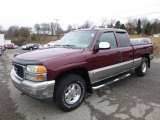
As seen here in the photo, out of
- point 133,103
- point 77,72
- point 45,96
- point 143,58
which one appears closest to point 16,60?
point 45,96

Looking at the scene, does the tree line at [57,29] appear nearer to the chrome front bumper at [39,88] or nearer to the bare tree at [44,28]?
the bare tree at [44,28]

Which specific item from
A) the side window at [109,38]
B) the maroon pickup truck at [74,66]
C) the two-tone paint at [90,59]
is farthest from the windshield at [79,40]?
the side window at [109,38]

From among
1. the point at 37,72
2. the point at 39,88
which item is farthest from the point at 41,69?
the point at 39,88

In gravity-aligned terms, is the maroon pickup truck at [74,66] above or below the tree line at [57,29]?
below

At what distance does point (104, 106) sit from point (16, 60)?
2262 millimetres

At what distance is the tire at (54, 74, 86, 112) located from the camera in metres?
3.63

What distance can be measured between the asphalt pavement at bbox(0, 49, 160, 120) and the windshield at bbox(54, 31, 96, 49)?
142 centimetres

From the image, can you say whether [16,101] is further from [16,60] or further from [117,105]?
[117,105]

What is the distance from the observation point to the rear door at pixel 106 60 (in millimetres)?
4316

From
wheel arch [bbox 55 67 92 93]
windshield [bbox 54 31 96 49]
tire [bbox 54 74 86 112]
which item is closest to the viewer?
tire [bbox 54 74 86 112]

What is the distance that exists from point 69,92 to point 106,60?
134cm

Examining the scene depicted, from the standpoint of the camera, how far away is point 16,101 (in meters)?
4.46

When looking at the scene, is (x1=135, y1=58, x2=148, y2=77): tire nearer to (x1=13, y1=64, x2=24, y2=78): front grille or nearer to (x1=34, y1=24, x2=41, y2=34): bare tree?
(x1=13, y1=64, x2=24, y2=78): front grille

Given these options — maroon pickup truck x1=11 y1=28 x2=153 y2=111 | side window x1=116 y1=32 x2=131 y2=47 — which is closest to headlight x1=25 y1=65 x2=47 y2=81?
maroon pickup truck x1=11 y1=28 x2=153 y2=111
